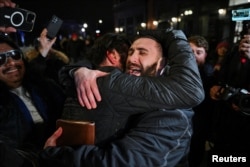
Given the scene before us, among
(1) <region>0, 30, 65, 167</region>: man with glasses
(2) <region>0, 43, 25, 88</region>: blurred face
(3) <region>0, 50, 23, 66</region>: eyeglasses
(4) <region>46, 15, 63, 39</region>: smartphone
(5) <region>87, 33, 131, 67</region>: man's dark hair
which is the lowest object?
(1) <region>0, 30, 65, 167</region>: man with glasses

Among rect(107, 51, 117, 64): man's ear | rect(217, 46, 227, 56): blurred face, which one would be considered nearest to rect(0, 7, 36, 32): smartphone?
rect(107, 51, 117, 64): man's ear

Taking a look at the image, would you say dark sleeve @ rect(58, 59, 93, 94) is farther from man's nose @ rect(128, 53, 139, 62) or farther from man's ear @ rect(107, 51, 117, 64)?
man's nose @ rect(128, 53, 139, 62)

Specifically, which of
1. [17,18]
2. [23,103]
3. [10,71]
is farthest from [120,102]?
[10,71]

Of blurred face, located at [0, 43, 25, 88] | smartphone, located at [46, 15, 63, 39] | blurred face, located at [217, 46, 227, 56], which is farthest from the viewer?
blurred face, located at [217, 46, 227, 56]

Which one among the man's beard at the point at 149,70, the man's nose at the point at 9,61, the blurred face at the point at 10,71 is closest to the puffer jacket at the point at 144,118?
the man's beard at the point at 149,70

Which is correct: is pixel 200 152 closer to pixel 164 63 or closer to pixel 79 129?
pixel 164 63

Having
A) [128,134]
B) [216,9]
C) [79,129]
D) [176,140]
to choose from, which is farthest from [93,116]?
[216,9]

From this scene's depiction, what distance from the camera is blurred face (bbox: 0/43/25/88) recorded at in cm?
216

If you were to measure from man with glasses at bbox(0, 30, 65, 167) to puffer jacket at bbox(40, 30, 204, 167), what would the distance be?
2.39 ft

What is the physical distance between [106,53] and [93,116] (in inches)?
23.7

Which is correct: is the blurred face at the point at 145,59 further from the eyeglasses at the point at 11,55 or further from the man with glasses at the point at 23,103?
the eyeglasses at the point at 11,55

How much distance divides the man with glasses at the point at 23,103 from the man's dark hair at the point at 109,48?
2.18 ft

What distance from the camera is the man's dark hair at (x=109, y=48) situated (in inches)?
68.9

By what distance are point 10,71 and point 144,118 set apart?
145cm
